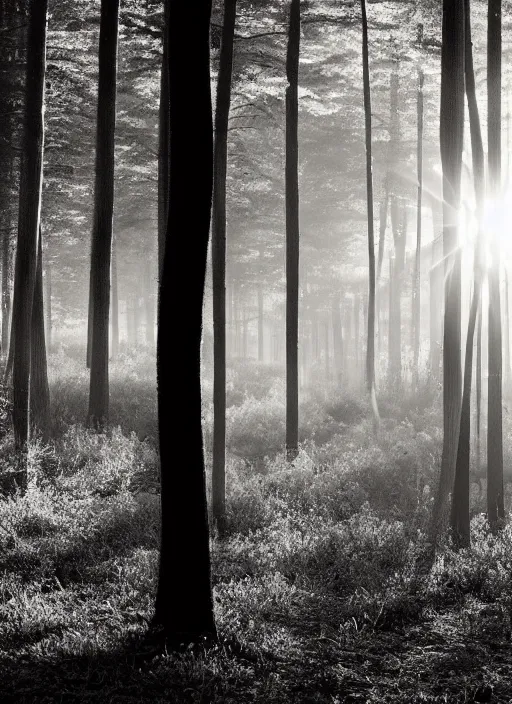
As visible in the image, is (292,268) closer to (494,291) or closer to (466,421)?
(494,291)

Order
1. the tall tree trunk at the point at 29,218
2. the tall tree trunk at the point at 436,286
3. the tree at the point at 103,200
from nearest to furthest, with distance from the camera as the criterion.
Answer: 1. the tall tree trunk at the point at 29,218
2. the tree at the point at 103,200
3. the tall tree trunk at the point at 436,286

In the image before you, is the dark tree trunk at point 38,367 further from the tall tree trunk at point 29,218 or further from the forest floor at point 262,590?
the tall tree trunk at point 29,218

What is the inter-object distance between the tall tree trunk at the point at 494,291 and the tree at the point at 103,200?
7.75 m

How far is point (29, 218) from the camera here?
37.8 ft

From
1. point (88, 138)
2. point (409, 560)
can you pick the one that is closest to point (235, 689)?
point (409, 560)

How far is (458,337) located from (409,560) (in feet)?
12.1

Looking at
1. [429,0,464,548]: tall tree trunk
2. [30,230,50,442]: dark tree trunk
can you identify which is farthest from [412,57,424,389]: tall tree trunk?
[30,230,50,442]: dark tree trunk

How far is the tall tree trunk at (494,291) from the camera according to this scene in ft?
35.9

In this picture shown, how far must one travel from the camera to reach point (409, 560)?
26.6 ft

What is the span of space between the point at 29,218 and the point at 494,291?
885cm

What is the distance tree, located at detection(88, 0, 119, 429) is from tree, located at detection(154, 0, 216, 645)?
8.78 meters

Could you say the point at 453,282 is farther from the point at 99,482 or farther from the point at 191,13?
the point at 99,482

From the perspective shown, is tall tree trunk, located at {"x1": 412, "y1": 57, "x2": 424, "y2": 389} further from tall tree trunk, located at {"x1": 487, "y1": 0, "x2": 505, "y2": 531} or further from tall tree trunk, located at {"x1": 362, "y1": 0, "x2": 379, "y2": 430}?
tall tree trunk, located at {"x1": 487, "y1": 0, "x2": 505, "y2": 531}

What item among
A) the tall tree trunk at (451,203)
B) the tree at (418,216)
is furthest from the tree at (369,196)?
the tall tree trunk at (451,203)
